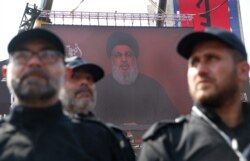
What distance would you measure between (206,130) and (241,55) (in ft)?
1.54

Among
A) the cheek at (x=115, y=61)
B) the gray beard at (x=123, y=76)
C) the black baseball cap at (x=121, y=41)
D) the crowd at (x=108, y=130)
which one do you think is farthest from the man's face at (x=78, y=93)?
the black baseball cap at (x=121, y=41)

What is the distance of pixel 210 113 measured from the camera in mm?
2070

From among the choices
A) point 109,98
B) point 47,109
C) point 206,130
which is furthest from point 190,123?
point 109,98

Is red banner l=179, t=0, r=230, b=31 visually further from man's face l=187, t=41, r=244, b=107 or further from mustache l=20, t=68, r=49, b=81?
mustache l=20, t=68, r=49, b=81

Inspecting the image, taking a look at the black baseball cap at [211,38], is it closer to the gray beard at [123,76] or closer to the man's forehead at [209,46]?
the man's forehead at [209,46]

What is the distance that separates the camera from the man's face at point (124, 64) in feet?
45.7

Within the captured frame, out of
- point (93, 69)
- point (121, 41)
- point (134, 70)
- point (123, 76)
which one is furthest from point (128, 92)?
point (93, 69)

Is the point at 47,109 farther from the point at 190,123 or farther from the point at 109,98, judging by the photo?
the point at 109,98

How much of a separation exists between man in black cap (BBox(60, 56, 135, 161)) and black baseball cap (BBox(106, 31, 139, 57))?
1068 centimetres

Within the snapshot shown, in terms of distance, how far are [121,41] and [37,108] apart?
12297mm

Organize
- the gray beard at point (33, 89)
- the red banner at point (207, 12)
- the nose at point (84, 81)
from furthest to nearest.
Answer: the red banner at point (207, 12) → the nose at point (84, 81) → the gray beard at point (33, 89)

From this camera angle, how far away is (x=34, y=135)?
2.00 m

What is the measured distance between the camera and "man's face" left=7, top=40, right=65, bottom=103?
6.75 feet

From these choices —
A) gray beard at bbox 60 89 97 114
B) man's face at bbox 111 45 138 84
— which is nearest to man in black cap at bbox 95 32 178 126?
man's face at bbox 111 45 138 84
